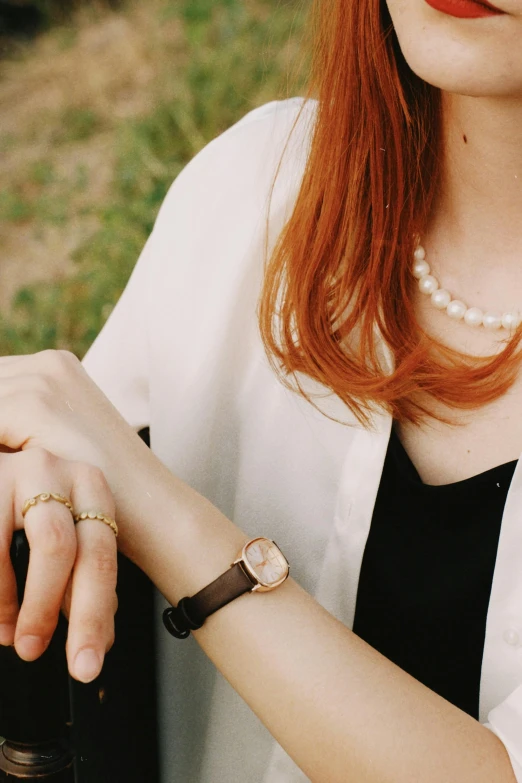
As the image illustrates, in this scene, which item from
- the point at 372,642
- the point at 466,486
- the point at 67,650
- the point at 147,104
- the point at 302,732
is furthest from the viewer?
the point at 147,104

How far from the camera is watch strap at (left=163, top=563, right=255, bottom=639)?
1.02 meters

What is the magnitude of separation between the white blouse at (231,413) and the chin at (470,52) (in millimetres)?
387

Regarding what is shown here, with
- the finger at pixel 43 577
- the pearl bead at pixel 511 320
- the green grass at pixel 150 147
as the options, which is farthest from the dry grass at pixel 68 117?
the finger at pixel 43 577

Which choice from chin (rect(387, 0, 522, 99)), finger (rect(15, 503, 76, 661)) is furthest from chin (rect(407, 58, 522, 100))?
finger (rect(15, 503, 76, 661))

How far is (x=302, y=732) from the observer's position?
3.24 feet

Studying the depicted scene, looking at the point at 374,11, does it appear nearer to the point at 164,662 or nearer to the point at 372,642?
the point at 372,642

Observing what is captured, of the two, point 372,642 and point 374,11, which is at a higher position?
point 374,11

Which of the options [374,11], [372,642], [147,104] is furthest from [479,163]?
[147,104]

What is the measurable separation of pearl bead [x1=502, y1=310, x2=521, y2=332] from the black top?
0.76 feet

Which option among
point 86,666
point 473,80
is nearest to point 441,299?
point 473,80

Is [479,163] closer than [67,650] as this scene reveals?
No

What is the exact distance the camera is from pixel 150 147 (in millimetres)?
3752

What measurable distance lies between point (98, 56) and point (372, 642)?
4.03 metres

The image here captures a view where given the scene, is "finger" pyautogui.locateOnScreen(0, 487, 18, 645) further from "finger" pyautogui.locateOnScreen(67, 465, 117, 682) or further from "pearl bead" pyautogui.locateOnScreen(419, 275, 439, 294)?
"pearl bead" pyautogui.locateOnScreen(419, 275, 439, 294)
